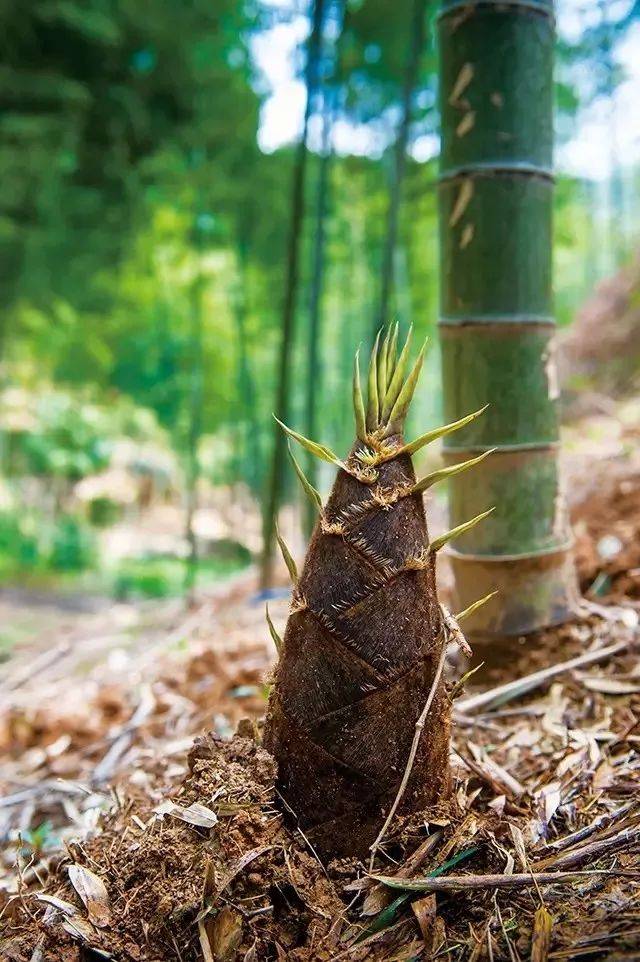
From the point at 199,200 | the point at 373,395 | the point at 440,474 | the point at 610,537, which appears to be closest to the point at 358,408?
the point at 373,395

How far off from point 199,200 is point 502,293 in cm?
682

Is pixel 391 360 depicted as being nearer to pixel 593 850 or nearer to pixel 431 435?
pixel 431 435

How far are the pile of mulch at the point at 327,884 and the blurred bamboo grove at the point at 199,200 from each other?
293 centimetres

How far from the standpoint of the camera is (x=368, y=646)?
0.93 metres

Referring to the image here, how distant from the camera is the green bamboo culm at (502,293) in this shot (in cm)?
149

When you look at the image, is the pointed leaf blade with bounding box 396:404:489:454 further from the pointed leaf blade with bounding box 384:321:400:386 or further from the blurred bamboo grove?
the blurred bamboo grove

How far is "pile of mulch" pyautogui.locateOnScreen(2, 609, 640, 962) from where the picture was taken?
831mm

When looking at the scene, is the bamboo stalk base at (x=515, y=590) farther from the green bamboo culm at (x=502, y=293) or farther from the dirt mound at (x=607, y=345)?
the dirt mound at (x=607, y=345)

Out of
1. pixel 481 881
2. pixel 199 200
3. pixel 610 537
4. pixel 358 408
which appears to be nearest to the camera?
pixel 481 881

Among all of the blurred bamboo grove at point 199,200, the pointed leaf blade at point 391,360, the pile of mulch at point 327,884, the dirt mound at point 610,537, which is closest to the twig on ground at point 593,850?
the pile of mulch at point 327,884

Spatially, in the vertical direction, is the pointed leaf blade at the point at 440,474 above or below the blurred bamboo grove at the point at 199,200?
below

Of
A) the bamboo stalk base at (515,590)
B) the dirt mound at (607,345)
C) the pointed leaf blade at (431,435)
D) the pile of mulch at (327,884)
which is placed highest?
the dirt mound at (607,345)

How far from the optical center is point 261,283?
31.1 feet

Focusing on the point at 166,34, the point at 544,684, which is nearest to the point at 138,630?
the point at 544,684
